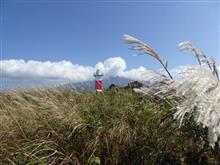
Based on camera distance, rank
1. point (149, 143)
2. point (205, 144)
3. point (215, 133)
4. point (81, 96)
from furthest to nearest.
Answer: point (81, 96) → point (149, 143) → point (205, 144) → point (215, 133)

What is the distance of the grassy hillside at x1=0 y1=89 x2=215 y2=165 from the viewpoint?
494cm

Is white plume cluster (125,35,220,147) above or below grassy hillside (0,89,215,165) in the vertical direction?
above

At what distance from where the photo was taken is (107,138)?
525 cm

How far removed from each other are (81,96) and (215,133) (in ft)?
13.9

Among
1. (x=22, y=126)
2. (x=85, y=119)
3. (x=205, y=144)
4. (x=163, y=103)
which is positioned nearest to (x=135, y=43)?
(x=163, y=103)

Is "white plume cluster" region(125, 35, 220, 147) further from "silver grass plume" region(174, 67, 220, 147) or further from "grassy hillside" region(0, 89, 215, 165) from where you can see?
"grassy hillside" region(0, 89, 215, 165)

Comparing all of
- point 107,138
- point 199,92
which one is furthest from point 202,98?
point 107,138

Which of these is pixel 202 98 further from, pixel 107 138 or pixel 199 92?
pixel 107 138

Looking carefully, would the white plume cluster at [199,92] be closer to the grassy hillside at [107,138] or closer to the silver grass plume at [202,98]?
the silver grass plume at [202,98]

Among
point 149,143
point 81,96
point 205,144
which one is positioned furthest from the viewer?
point 81,96

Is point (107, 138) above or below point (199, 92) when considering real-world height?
below

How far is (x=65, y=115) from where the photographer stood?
228 inches

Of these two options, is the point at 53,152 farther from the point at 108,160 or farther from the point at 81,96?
the point at 81,96

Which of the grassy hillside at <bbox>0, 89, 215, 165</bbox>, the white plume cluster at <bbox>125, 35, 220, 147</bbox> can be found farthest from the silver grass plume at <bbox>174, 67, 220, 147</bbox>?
the grassy hillside at <bbox>0, 89, 215, 165</bbox>
